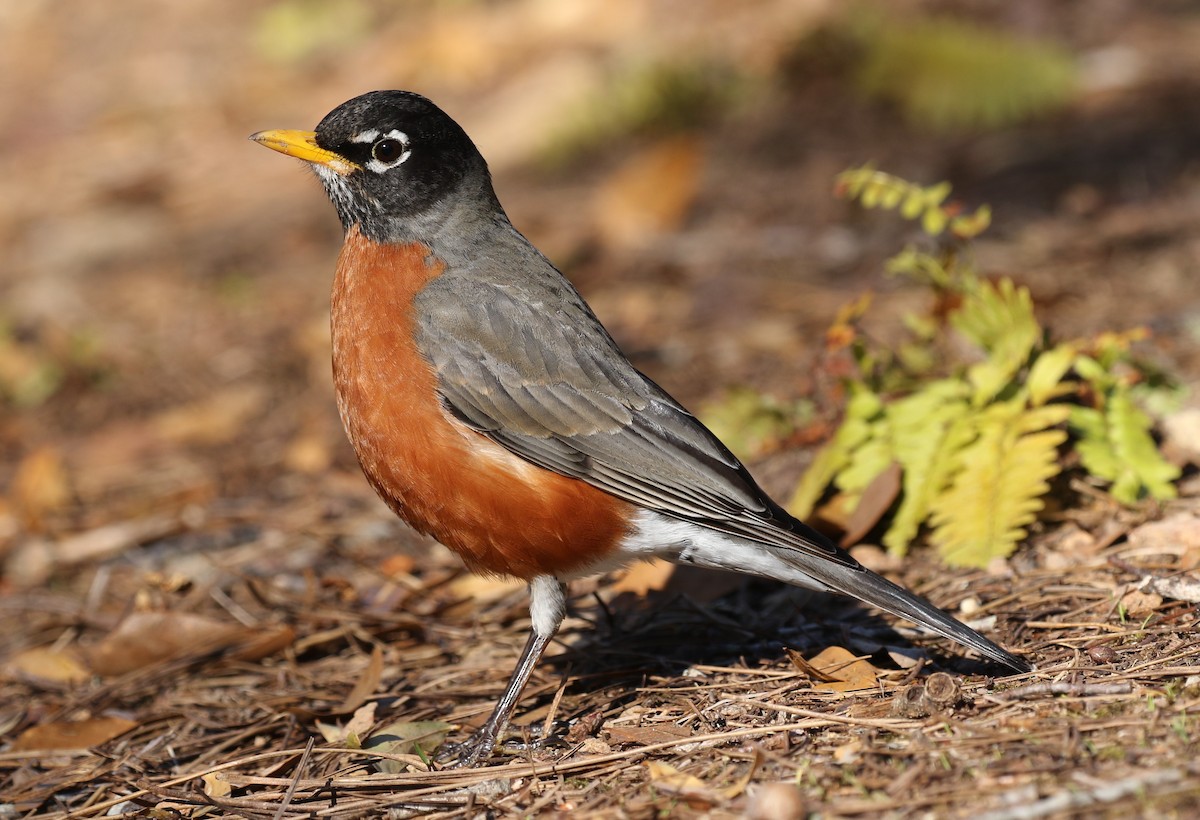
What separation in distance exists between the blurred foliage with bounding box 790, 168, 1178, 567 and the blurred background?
504mm

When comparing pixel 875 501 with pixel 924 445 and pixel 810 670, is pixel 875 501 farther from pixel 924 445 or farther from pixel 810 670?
pixel 810 670

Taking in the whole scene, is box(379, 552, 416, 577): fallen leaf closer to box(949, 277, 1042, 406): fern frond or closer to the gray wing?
the gray wing

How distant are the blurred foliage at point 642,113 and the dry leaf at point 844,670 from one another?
664cm

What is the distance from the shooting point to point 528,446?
421cm

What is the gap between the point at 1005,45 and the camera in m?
9.08

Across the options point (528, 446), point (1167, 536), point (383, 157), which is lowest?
point (1167, 536)

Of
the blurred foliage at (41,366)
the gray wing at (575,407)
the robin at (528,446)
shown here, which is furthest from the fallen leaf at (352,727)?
the blurred foliage at (41,366)

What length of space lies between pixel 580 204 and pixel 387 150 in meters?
4.38

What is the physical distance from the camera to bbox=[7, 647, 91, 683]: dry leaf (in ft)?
16.0

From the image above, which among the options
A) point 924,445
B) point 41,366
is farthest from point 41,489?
point 924,445

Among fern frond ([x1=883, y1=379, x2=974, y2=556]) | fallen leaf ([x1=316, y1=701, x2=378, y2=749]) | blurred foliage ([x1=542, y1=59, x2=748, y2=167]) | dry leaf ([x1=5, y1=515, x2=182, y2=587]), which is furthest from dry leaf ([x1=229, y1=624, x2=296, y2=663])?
blurred foliage ([x1=542, y1=59, x2=748, y2=167])

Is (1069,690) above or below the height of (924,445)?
below

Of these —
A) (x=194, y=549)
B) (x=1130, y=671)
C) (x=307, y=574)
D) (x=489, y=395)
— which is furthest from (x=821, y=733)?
(x=194, y=549)

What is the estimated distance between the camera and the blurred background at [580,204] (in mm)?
6684
